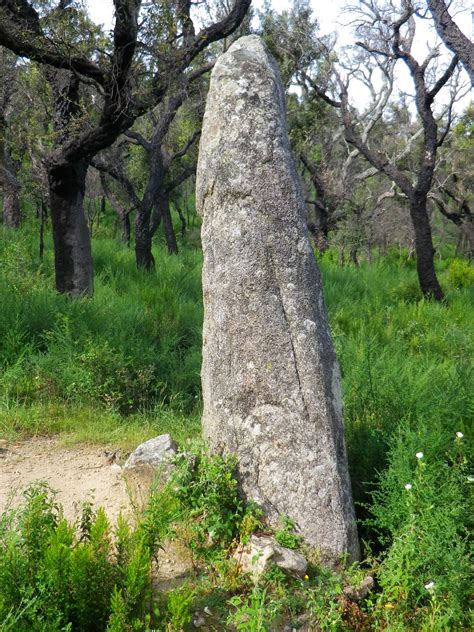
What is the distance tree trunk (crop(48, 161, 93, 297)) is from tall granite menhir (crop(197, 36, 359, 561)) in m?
4.50

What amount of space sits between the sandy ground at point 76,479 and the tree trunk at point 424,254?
7630 millimetres

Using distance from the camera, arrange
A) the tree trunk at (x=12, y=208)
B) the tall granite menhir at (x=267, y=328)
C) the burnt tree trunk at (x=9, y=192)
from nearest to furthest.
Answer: the tall granite menhir at (x=267, y=328)
the burnt tree trunk at (x=9, y=192)
the tree trunk at (x=12, y=208)

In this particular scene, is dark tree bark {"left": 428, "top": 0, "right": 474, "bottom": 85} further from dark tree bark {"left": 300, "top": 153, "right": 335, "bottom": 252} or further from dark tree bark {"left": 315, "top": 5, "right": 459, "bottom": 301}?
dark tree bark {"left": 300, "top": 153, "right": 335, "bottom": 252}

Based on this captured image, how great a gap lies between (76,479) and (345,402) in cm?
218

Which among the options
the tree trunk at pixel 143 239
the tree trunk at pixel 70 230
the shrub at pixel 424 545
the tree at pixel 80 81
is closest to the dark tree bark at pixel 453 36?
the tree at pixel 80 81

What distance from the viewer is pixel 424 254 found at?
10531 mm

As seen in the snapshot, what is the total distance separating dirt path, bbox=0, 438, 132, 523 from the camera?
355 cm

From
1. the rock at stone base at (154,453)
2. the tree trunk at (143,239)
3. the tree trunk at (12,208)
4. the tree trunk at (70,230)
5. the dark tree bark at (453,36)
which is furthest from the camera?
the tree trunk at (12,208)

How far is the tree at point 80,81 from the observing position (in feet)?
21.8

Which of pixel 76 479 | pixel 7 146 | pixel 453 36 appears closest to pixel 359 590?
pixel 76 479

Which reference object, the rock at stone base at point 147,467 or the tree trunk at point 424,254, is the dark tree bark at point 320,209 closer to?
the tree trunk at point 424,254

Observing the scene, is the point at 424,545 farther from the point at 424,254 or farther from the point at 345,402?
the point at 424,254

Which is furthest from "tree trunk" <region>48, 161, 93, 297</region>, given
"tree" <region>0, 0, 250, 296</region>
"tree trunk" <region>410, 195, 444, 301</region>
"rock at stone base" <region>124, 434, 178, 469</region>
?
"tree trunk" <region>410, 195, 444, 301</region>

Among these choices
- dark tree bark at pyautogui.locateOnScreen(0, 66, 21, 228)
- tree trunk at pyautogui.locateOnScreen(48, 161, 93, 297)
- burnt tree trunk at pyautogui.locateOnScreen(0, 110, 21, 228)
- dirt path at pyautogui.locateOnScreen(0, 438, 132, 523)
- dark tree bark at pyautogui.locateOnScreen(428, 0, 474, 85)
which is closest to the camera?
dirt path at pyautogui.locateOnScreen(0, 438, 132, 523)
